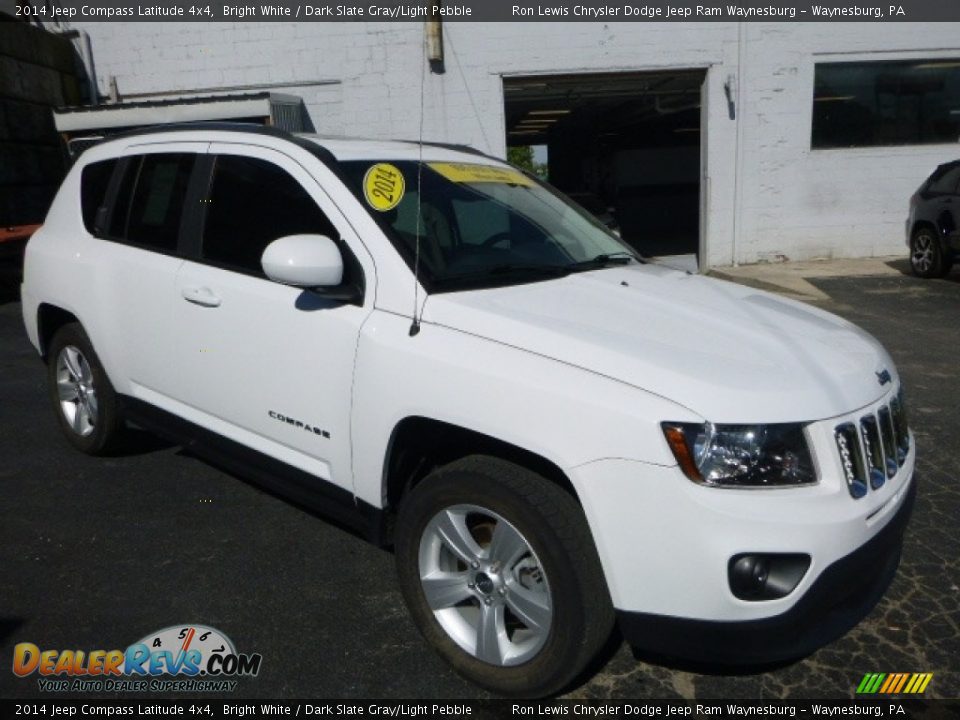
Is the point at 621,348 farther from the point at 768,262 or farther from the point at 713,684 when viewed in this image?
the point at 768,262

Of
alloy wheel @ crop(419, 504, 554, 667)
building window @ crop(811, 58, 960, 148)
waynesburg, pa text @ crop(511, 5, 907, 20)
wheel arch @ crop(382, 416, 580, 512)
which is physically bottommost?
alloy wheel @ crop(419, 504, 554, 667)

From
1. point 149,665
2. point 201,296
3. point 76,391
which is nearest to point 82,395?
point 76,391

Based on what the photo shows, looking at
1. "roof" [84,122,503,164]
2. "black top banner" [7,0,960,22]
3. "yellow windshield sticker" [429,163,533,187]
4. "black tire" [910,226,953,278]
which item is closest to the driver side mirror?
"roof" [84,122,503,164]

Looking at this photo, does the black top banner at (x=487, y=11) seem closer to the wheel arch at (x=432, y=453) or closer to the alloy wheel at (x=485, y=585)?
the wheel arch at (x=432, y=453)

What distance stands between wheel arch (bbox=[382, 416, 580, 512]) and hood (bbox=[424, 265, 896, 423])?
32 centimetres

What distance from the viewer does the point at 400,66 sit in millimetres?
12016

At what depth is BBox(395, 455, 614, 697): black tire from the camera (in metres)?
2.22

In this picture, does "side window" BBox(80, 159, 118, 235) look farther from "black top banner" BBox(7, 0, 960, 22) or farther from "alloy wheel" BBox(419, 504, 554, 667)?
"black top banner" BBox(7, 0, 960, 22)

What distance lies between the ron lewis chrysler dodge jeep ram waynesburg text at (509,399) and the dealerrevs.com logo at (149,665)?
0.62 m

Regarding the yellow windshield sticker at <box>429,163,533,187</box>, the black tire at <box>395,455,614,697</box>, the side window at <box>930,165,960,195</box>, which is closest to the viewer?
the black tire at <box>395,455,614,697</box>

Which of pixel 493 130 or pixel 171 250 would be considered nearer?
pixel 171 250

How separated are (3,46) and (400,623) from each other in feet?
41.1

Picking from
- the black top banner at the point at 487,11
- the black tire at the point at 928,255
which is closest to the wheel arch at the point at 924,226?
the black tire at the point at 928,255

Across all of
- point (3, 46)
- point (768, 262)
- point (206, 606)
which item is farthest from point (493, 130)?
point (206, 606)
